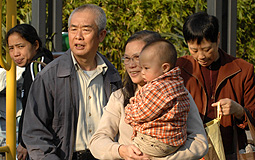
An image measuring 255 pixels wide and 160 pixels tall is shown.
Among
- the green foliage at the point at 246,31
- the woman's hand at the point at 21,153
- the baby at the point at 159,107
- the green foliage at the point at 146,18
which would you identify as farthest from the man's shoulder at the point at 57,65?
the green foliage at the point at 246,31

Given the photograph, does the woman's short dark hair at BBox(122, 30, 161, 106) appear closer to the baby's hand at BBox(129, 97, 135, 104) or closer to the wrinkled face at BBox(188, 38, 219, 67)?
the baby's hand at BBox(129, 97, 135, 104)

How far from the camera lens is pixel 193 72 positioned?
3.52 metres

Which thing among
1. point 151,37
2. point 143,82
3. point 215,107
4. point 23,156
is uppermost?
point 151,37

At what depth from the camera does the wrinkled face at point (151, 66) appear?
2654 millimetres

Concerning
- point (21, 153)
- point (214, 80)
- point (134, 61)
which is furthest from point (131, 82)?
point (21, 153)

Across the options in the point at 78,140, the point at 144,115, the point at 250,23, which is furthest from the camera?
the point at 250,23

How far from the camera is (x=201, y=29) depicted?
3.51m

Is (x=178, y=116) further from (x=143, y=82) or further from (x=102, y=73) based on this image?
(x=102, y=73)

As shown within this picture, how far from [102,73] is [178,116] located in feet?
3.69

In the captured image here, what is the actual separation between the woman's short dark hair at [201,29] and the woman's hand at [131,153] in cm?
114

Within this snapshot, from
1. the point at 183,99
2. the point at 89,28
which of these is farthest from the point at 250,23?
the point at 183,99

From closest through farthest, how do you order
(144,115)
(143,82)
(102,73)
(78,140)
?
1. (144,115)
2. (143,82)
3. (78,140)
4. (102,73)

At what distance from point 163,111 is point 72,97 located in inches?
36.3

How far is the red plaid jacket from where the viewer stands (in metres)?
2.56
